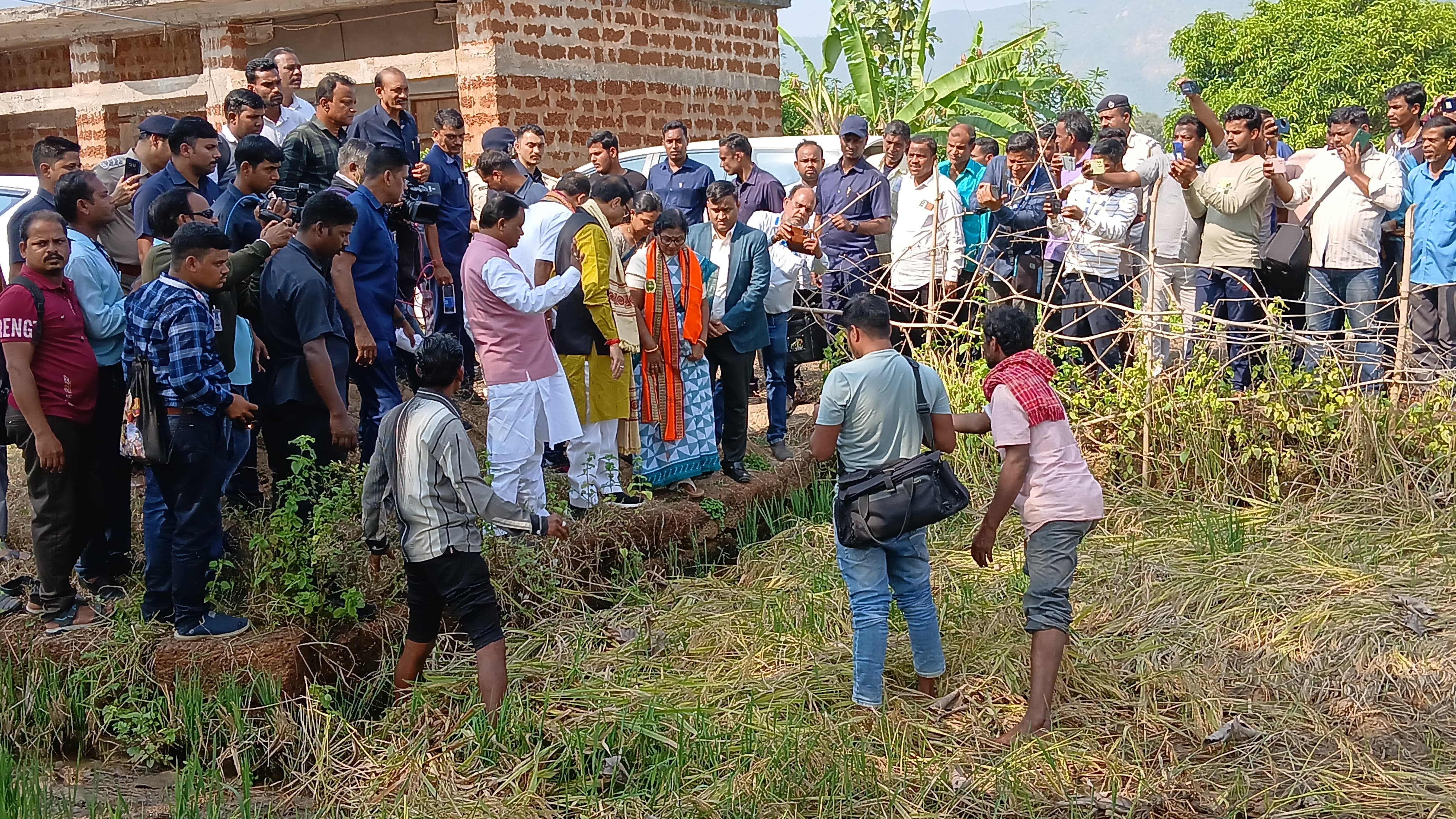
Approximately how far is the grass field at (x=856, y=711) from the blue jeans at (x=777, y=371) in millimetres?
1708

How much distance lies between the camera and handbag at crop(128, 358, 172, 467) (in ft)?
16.5

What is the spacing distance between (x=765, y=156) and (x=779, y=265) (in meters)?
3.56

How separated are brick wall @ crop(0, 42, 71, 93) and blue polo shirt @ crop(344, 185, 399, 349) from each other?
13198 mm

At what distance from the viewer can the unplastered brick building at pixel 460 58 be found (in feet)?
42.4

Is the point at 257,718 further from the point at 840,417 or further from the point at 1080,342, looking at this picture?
the point at 1080,342

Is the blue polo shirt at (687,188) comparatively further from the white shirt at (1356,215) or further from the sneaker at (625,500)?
the white shirt at (1356,215)

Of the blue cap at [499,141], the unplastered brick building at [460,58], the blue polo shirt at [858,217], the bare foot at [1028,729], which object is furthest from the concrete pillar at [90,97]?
the bare foot at [1028,729]

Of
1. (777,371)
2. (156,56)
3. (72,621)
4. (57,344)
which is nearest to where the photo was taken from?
(57,344)

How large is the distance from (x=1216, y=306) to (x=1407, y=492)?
191cm

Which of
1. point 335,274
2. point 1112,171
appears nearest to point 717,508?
point 335,274

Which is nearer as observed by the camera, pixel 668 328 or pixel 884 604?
pixel 884 604

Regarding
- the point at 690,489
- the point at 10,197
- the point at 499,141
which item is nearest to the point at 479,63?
the point at 499,141

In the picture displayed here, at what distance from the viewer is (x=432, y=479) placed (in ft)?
15.6

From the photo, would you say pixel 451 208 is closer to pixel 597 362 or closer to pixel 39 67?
pixel 597 362
